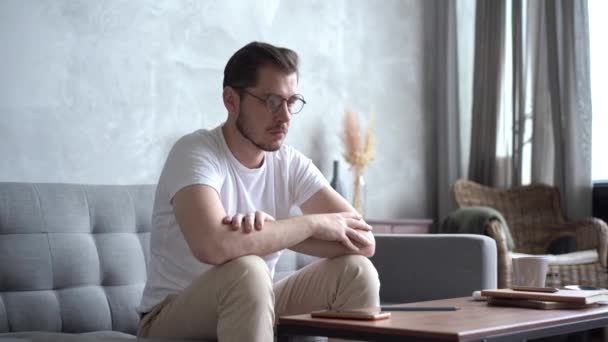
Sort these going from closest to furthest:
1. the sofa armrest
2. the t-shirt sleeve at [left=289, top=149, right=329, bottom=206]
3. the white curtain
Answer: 1. the t-shirt sleeve at [left=289, top=149, right=329, bottom=206]
2. the sofa armrest
3. the white curtain

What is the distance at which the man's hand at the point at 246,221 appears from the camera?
1.98 m

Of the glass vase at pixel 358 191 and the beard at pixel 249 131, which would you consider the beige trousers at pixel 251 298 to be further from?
the glass vase at pixel 358 191

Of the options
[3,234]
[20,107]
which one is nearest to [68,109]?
[20,107]

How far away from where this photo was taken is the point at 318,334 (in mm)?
1746

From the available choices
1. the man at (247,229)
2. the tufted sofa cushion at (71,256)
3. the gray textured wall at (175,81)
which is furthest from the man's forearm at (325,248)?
the gray textured wall at (175,81)

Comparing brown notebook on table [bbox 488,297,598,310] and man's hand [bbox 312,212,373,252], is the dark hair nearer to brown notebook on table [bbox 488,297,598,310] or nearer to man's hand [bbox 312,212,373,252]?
man's hand [bbox 312,212,373,252]

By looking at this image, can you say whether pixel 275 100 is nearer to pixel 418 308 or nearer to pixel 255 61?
pixel 255 61

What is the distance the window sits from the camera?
4.86m

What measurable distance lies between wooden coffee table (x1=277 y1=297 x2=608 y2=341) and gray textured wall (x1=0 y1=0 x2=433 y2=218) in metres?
1.77

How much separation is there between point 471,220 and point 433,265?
4.90 feet

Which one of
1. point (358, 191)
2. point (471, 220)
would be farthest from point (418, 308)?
point (358, 191)

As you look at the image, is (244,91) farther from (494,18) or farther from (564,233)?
(494,18)

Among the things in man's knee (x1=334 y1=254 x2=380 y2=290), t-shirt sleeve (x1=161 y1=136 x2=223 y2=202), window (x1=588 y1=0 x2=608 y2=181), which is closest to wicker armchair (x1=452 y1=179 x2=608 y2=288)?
window (x1=588 y1=0 x2=608 y2=181)

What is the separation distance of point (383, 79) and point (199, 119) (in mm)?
1511
